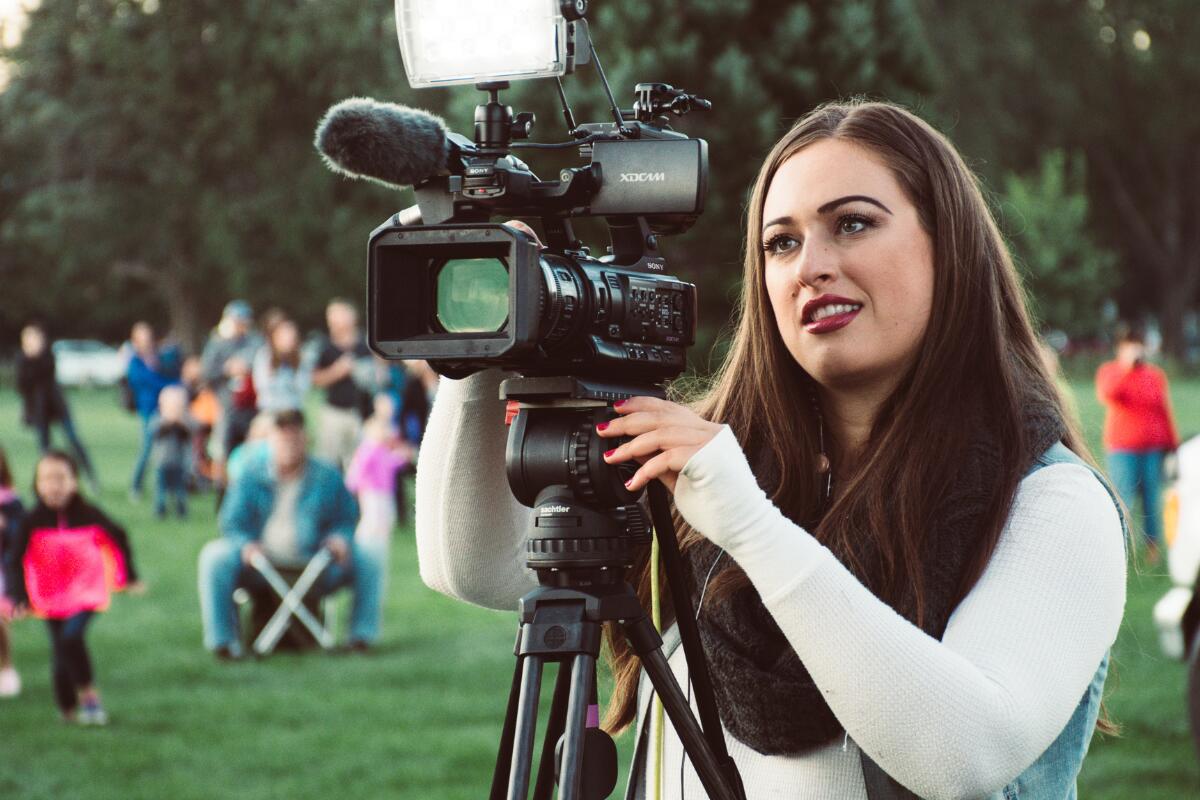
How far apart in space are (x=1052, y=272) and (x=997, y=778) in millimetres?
33086

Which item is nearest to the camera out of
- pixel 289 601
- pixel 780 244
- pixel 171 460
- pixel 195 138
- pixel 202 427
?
pixel 780 244

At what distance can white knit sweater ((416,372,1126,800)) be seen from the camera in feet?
5.40

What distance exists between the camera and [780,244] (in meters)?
2.07

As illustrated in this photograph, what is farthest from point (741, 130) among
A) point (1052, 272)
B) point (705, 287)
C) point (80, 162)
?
point (80, 162)

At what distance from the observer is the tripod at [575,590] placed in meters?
1.83

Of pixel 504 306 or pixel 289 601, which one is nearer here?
pixel 504 306

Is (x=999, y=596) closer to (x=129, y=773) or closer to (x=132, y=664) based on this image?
(x=129, y=773)

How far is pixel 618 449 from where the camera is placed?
5.84 ft

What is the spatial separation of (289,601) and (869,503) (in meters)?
5.93

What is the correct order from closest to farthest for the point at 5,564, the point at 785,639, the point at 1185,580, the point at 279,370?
the point at 785,639 → the point at 1185,580 → the point at 5,564 → the point at 279,370

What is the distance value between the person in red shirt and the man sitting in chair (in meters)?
5.23

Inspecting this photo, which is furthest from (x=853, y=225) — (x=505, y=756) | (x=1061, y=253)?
(x=1061, y=253)

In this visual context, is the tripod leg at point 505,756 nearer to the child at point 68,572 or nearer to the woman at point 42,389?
the child at point 68,572

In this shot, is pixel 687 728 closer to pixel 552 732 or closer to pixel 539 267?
pixel 552 732
